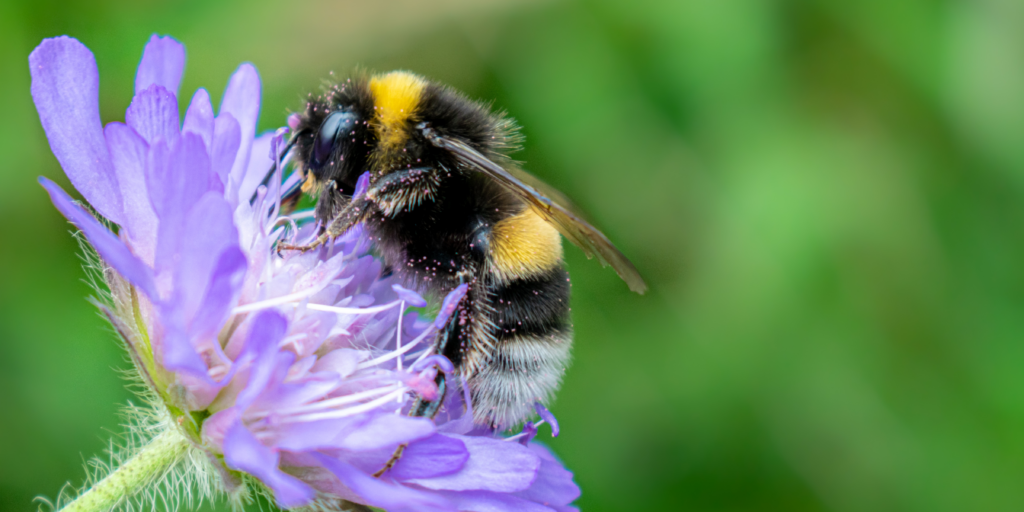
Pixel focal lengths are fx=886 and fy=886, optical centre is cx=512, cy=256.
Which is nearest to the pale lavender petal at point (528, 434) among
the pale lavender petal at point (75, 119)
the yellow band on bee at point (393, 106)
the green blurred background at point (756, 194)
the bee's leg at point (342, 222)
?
the bee's leg at point (342, 222)

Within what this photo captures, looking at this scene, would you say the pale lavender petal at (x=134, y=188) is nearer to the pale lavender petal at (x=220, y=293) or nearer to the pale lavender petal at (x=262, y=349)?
the pale lavender petal at (x=220, y=293)

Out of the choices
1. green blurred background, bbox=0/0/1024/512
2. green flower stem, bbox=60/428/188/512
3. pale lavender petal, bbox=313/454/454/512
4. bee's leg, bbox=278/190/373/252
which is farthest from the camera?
green blurred background, bbox=0/0/1024/512

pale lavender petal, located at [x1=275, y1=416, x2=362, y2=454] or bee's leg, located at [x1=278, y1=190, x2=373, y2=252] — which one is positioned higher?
bee's leg, located at [x1=278, y1=190, x2=373, y2=252]

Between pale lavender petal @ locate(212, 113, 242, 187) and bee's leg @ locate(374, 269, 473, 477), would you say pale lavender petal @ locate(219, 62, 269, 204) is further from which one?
bee's leg @ locate(374, 269, 473, 477)

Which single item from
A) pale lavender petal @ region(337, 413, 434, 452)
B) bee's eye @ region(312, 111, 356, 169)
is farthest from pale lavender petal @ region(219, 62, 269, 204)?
pale lavender petal @ region(337, 413, 434, 452)

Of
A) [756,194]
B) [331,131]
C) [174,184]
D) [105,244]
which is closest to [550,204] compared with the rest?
[331,131]
